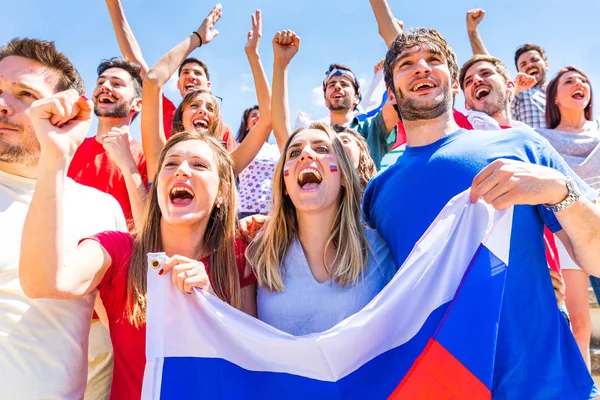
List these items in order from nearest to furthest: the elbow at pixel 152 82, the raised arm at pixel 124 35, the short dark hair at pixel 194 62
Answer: the elbow at pixel 152 82 < the raised arm at pixel 124 35 < the short dark hair at pixel 194 62

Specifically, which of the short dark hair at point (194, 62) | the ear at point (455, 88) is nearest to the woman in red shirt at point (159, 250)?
the ear at point (455, 88)

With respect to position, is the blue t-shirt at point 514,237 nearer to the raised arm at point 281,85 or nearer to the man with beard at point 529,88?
the raised arm at point 281,85

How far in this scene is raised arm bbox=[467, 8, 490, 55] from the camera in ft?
19.5

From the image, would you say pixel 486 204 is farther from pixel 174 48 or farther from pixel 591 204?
pixel 174 48

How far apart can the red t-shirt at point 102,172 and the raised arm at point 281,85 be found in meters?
1.16

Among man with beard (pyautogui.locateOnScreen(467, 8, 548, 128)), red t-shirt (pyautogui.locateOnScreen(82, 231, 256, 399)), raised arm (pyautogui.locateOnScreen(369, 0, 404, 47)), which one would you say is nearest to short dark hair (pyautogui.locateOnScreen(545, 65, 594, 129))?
man with beard (pyautogui.locateOnScreen(467, 8, 548, 128))

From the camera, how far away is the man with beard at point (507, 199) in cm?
212

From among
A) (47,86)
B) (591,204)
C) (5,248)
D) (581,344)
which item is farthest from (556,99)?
(5,248)

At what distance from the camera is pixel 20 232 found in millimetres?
2238

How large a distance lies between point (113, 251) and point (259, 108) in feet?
7.72

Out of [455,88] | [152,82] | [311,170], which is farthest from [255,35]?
[311,170]

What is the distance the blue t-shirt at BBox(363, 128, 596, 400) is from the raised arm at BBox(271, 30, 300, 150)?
1581 mm

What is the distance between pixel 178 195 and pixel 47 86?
84 centimetres

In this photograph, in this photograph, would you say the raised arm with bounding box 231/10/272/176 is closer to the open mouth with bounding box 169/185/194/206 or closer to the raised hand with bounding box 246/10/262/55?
the raised hand with bounding box 246/10/262/55
